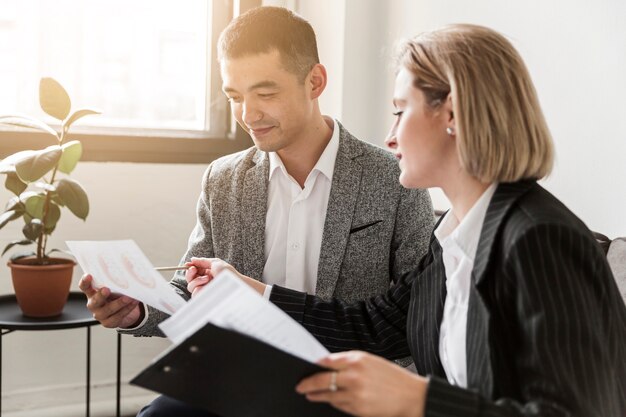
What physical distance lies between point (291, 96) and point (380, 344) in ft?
1.92

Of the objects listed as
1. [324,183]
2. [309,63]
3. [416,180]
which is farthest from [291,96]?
[416,180]

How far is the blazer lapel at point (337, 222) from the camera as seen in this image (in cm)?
162

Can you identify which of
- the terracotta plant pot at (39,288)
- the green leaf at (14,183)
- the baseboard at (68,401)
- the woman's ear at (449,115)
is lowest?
the baseboard at (68,401)

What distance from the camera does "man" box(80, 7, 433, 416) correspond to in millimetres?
1618

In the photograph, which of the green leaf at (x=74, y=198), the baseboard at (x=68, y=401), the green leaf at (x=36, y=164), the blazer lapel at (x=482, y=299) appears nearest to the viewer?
the blazer lapel at (x=482, y=299)

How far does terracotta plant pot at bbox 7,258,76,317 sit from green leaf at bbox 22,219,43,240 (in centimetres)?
8

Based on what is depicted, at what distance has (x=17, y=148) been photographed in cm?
232

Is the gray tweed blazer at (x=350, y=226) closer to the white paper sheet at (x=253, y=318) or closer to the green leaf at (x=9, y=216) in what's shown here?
the green leaf at (x=9, y=216)

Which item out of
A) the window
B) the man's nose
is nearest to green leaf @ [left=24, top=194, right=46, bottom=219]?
the window

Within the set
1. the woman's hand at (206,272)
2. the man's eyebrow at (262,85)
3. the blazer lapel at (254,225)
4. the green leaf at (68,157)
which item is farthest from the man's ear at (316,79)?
the green leaf at (68,157)

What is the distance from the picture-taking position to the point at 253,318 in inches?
34.6

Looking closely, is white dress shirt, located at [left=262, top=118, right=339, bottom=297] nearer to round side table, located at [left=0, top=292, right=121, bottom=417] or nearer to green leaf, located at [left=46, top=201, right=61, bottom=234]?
round side table, located at [left=0, top=292, right=121, bottom=417]

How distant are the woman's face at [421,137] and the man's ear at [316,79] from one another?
1.77ft

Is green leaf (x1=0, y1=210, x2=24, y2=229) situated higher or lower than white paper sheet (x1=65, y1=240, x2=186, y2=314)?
lower
